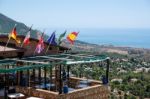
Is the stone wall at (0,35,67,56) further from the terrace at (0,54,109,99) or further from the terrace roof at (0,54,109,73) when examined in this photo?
the terrace roof at (0,54,109,73)

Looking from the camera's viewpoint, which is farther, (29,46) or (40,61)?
(29,46)

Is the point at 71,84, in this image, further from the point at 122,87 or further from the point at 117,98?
the point at 122,87

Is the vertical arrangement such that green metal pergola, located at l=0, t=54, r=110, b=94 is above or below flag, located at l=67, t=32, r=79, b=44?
below

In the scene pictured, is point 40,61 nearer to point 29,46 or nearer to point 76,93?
point 76,93

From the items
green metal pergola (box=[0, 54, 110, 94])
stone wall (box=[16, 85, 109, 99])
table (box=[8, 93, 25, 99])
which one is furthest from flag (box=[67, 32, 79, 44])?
table (box=[8, 93, 25, 99])

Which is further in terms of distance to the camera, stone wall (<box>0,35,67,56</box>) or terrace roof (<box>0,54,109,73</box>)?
stone wall (<box>0,35,67,56</box>)

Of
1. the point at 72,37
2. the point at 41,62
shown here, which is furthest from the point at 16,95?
the point at 72,37

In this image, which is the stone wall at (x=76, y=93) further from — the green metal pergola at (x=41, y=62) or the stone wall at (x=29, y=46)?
the stone wall at (x=29, y=46)

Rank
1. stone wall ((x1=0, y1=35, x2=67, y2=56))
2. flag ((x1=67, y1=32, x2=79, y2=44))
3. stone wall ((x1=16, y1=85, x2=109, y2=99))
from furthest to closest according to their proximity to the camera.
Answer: flag ((x1=67, y1=32, x2=79, y2=44)) → stone wall ((x1=0, y1=35, x2=67, y2=56)) → stone wall ((x1=16, y1=85, x2=109, y2=99))

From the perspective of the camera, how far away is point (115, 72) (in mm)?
121750

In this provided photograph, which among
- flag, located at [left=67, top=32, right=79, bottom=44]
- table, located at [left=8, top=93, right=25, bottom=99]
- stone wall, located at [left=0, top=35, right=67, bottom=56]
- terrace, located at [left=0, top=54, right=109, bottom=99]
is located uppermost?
flag, located at [left=67, top=32, right=79, bottom=44]

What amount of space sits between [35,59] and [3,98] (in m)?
2.88

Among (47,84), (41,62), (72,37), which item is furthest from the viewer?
(72,37)

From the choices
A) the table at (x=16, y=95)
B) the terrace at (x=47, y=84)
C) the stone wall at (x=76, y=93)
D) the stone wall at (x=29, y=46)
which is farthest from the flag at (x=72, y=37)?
the table at (x=16, y=95)
